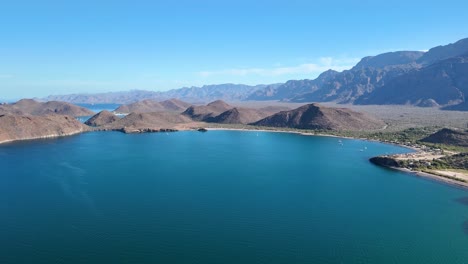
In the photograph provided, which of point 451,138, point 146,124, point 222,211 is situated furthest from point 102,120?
point 222,211

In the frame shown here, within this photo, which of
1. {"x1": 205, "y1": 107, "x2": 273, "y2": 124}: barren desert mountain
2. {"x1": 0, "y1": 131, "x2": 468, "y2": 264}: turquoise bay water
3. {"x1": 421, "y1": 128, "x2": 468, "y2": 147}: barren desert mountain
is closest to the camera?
{"x1": 0, "y1": 131, "x2": 468, "y2": 264}: turquoise bay water

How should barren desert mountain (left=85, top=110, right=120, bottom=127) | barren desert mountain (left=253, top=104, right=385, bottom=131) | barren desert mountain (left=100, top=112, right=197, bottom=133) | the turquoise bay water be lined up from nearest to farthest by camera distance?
the turquoise bay water, barren desert mountain (left=253, top=104, right=385, bottom=131), barren desert mountain (left=100, top=112, right=197, bottom=133), barren desert mountain (left=85, top=110, right=120, bottom=127)

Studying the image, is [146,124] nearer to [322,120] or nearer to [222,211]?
[322,120]

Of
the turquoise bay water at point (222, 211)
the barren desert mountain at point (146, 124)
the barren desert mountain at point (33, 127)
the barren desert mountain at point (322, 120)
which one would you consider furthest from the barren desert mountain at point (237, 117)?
the turquoise bay water at point (222, 211)

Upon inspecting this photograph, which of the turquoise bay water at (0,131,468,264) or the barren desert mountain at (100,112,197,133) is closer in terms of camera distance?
the turquoise bay water at (0,131,468,264)

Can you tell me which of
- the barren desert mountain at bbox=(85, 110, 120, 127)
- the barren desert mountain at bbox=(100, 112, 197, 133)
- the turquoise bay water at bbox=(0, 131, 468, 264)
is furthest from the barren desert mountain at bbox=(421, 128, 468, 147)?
the barren desert mountain at bbox=(85, 110, 120, 127)

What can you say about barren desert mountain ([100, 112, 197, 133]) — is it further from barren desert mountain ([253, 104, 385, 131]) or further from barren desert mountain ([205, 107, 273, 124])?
barren desert mountain ([253, 104, 385, 131])

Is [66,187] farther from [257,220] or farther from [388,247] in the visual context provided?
[388,247]
